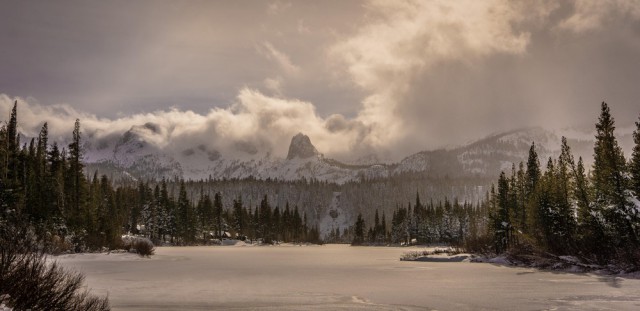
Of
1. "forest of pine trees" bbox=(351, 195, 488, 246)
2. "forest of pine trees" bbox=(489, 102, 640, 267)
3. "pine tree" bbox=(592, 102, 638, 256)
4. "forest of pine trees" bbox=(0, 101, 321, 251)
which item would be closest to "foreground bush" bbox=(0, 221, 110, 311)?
"forest of pine trees" bbox=(0, 101, 321, 251)

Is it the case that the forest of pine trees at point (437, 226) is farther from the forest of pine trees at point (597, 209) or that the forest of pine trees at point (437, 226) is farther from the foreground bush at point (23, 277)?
the foreground bush at point (23, 277)

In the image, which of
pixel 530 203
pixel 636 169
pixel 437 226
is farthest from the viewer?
pixel 437 226

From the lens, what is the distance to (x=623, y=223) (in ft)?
145

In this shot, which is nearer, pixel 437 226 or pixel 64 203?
pixel 64 203

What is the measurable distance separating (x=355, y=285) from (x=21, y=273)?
18.9 meters

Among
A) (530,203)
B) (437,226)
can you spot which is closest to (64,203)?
(530,203)

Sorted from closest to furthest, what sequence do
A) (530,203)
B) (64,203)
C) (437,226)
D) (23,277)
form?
(23,277) < (530,203) < (64,203) < (437,226)

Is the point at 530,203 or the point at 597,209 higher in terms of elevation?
the point at 530,203

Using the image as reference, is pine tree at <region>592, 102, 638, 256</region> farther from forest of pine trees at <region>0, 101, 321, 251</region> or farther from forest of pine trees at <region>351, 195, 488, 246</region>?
forest of pine trees at <region>351, 195, 488, 246</region>

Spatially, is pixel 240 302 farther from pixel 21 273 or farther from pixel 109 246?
pixel 109 246

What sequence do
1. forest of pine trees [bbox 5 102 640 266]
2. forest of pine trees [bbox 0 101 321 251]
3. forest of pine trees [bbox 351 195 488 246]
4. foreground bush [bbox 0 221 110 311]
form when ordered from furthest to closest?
forest of pine trees [bbox 351 195 488 246]
forest of pine trees [bbox 0 101 321 251]
forest of pine trees [bbox 5 102 640 266]
foreground bush [bbox 0 221 110 311]

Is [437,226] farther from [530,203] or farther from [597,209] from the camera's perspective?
[597,209]

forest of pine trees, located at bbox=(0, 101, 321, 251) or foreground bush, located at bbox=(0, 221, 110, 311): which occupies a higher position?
forest of pine trees, located at bbox=(0, 101, 321, 251)

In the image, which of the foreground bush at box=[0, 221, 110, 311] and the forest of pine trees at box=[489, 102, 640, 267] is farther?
the forest of pine trees at box=[489, 102, 640, 267]
